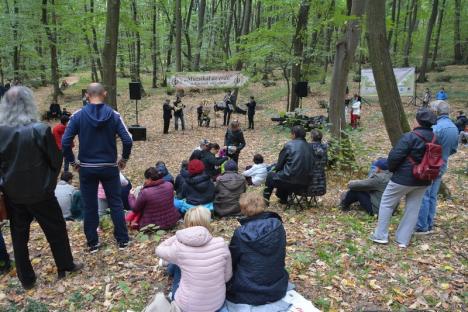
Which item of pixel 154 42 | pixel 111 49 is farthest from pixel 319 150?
pixel 154 42

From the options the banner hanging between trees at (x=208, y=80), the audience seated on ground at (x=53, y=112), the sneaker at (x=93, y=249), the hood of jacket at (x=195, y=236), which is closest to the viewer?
the hood of jacket at (x=195, y=236)

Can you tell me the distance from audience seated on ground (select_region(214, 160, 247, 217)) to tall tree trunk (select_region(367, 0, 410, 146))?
8.49ft

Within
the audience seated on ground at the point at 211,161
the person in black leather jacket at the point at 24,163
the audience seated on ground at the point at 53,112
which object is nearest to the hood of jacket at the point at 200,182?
the audience seated on ground at the point at 211,161

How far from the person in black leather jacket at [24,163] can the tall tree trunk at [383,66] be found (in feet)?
15.6

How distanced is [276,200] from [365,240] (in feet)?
7.77

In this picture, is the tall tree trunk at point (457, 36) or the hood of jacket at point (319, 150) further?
the tall tree trunk at point (457, 36)

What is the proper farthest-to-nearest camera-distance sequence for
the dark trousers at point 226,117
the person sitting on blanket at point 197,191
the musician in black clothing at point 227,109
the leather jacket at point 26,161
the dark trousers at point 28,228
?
the dark trousers at point 226,117
the musician in black clothing at point 227,109
the person sitting on blanket at point 197,191
the dark trousers at point 28,228
the leather jacket at point 26,161

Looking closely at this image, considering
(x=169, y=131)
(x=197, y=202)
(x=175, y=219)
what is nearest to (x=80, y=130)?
(x=175, y=219)

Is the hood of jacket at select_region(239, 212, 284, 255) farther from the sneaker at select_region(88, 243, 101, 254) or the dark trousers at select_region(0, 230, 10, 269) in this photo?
the dark trousers at select_region(0, 230, 10, 269)

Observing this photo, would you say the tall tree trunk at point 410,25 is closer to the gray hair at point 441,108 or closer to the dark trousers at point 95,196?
the gray hair at point 441,108

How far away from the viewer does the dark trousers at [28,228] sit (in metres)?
3.41

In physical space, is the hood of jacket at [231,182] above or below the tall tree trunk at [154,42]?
below

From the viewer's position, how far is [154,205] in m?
5.18

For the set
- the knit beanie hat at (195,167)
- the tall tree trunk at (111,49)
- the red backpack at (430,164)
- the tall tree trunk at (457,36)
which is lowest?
the knit beanie hat at (195,167)
